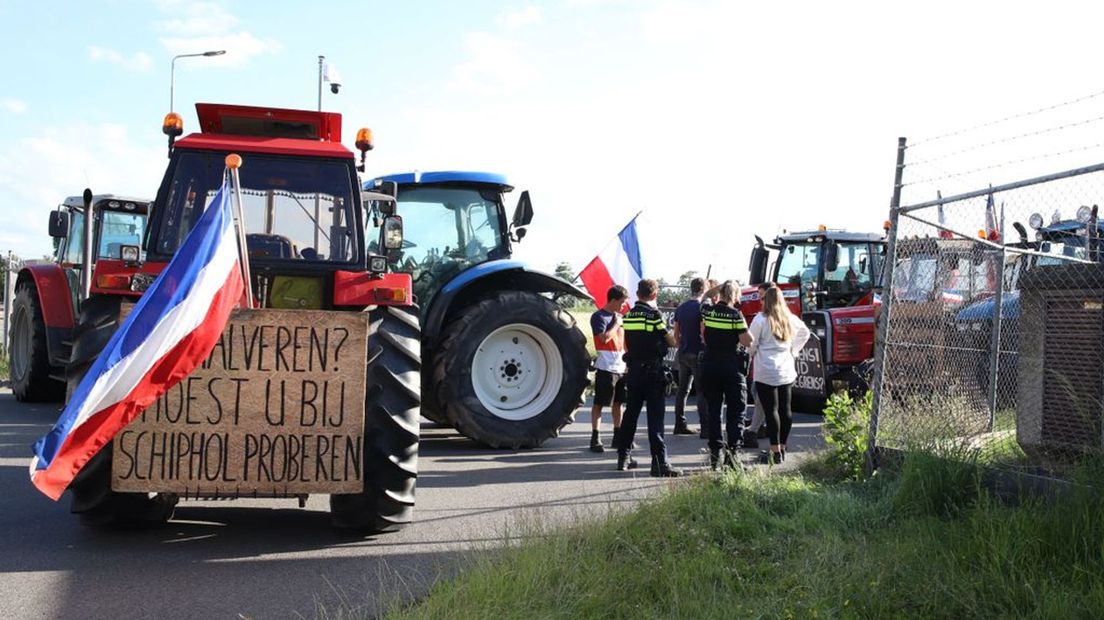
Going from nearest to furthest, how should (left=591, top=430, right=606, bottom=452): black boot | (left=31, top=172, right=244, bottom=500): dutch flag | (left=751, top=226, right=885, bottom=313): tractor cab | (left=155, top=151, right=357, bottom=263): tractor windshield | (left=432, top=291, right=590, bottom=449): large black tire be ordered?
1. (left=31, top=172, right=244, bottom=500): dutch flag
2. (left=155, top=151, right=357, bottom=263): tractor windshield
3. (left=432, top=291, right=590, bottom=449): large black tire
4. (left=591, top=430, right=606, bottom=452): black boot
5. (left=751, top=226, right=885, bottom=313): tractor cab

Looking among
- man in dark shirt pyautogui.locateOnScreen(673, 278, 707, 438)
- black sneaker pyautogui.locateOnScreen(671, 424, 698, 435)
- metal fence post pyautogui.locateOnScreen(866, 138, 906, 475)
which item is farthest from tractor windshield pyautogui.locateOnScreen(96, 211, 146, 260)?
metal fence post pyautogui.locateOnScreen(866, 138, 906, 475)

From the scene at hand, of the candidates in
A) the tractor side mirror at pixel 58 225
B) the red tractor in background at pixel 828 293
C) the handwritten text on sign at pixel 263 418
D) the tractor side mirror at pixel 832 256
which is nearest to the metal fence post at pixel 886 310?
the handwritten text on sign at pixel 263 418

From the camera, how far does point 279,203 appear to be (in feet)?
25.3

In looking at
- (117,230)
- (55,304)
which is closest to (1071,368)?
(55,304)

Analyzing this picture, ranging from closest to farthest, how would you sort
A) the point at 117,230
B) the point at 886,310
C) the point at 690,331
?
the point at 886,310 < the point at 690,331 < the point at 117,230

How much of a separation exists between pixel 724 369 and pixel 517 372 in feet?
8.01

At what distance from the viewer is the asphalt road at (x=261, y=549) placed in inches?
211

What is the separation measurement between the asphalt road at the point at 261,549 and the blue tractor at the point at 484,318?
1.24 meters

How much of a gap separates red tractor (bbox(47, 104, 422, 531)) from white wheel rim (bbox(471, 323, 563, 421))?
138 inches

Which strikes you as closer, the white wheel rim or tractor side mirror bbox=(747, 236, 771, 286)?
the white wheel rim

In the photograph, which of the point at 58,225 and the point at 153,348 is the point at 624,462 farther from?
the point at 58,225

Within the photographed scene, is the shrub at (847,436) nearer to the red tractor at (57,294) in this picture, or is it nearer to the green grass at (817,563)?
the green grass at (817,563)

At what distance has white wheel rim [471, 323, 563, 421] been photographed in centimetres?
1089

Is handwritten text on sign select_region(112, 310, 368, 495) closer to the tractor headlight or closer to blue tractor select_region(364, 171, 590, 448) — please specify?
the tractor headlight
